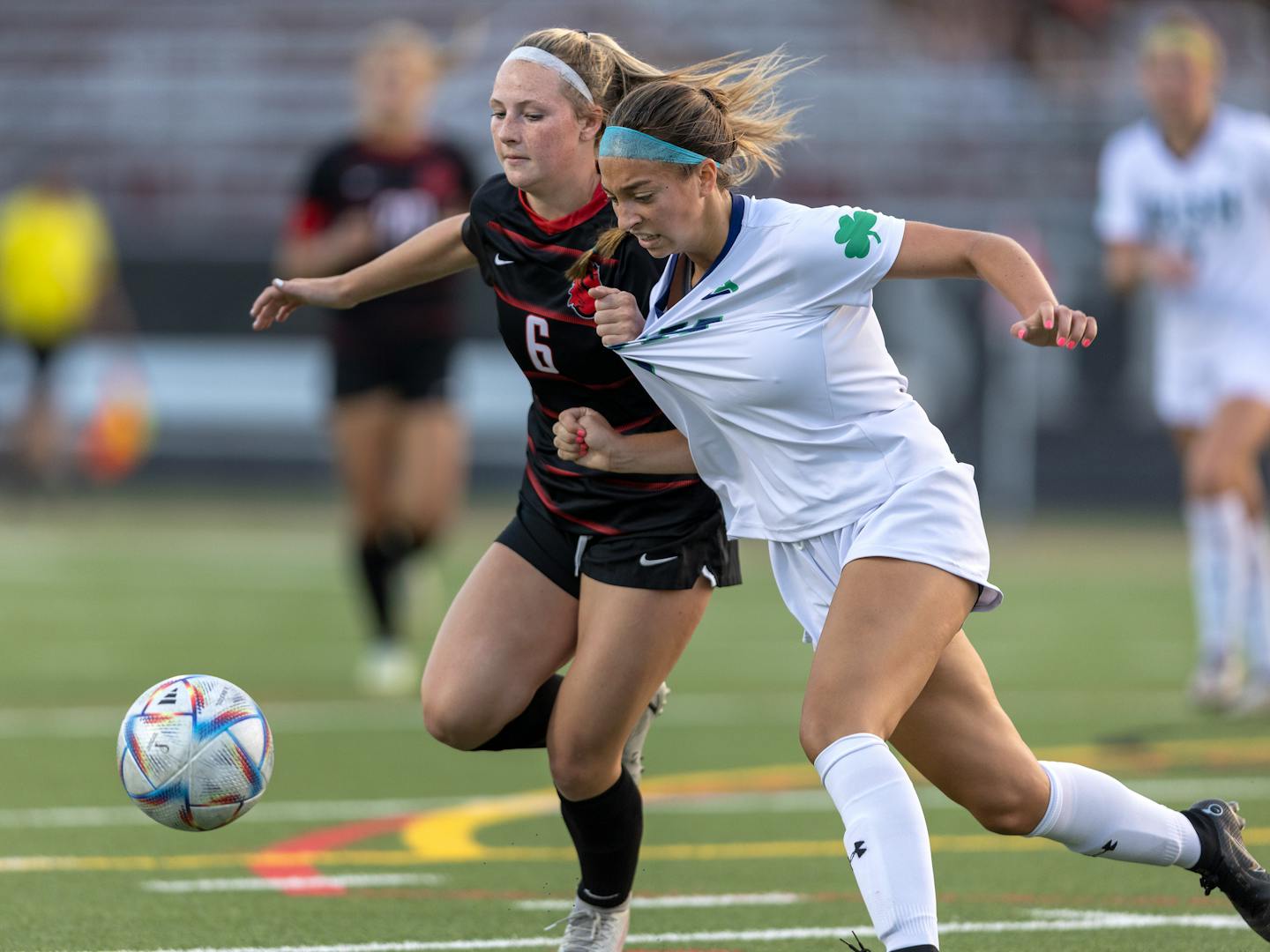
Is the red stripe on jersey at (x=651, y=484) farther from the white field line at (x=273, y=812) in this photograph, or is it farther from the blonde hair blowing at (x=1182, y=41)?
the blonde hair blowing at (x=1182, y=41)

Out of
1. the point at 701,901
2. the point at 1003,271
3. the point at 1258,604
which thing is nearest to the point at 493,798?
the point at 701,901

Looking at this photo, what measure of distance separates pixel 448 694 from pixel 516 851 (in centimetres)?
145

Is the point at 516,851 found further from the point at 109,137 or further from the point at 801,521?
the point at 109,137

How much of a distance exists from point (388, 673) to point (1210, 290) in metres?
4.15

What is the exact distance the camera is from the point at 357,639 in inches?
454

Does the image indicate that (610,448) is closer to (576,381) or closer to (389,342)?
(576,381)

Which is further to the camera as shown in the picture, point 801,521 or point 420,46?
point 420,46

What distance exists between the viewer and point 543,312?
15.7ft

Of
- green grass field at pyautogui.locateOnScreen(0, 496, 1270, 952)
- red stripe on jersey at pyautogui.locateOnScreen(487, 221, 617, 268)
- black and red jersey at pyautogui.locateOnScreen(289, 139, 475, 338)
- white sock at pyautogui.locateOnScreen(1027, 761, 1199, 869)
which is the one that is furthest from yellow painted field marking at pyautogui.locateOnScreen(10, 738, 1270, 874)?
black and red jersey at pyautogui.locateOnScreen(289, 139, 475, 338)

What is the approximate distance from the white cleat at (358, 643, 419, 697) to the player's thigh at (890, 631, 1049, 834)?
5.52 m

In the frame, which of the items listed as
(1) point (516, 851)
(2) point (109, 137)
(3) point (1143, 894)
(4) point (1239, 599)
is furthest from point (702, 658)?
(2) point (109, 137)

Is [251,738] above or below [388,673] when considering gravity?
above

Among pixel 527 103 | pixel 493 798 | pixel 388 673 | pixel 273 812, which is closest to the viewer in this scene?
pixel 527 103

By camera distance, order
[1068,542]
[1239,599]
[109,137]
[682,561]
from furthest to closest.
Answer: [109,137] → [1068,542] → [1239,599] → [682,561]
